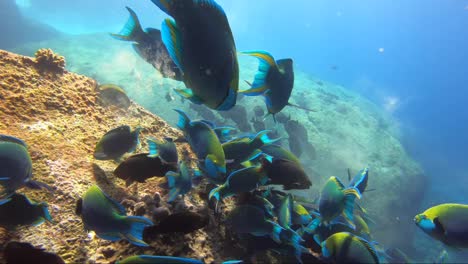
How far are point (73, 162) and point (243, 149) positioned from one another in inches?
67.9

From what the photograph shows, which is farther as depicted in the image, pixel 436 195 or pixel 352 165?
pixel 436 195

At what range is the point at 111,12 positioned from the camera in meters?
63.9

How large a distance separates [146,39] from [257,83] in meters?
1.97

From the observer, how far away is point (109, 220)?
5.21ft

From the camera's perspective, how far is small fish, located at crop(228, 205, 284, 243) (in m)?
2.10

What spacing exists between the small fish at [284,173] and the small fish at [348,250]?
54 cm

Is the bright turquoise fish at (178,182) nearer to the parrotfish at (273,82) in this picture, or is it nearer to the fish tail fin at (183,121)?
the fish tail fin at (183,121)

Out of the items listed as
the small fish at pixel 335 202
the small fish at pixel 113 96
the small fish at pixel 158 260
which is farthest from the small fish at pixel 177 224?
the small fish at pixel 113 96

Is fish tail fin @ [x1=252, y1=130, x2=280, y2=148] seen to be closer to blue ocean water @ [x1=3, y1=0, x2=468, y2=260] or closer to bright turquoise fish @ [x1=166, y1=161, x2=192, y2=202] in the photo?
bright turquoise fish @ [x1=166, y1=161, x2=192, y2=202]

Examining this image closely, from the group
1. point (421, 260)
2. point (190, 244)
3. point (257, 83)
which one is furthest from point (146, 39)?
point (421, 260)

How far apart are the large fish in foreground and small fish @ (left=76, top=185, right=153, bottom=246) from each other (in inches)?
39.4

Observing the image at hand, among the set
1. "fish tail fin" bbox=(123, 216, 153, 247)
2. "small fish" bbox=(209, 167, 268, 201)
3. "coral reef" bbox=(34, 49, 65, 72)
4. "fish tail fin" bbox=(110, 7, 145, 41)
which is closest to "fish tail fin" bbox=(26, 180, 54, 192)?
"fish tail fin" bbox=(123, 216, 153, 247)

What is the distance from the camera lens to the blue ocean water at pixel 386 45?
48.4 metres

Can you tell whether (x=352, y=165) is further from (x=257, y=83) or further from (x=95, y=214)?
(x=95, y=214)
